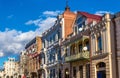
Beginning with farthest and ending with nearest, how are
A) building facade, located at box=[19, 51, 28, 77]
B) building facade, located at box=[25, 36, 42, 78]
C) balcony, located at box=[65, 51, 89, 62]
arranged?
building facade, located at box=[19, 51, 28, 77] < building facade, located at box=[25, 36, 42, 78] < balcony, located at box=[65, 51, 89, 62]

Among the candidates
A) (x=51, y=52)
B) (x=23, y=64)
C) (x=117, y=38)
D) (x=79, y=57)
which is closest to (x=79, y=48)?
(x=79, y=57)

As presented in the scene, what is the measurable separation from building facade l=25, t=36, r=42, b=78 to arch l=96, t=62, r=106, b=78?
24.4 metres

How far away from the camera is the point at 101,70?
3459 centimetres

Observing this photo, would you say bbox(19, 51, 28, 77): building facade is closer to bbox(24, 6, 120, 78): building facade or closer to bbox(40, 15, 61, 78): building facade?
bbox(24, 6, 120, 78): building facade

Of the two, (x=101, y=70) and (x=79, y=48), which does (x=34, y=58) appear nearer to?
(x=79, y=48)

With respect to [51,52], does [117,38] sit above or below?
below

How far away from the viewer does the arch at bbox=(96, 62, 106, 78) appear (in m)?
34.0

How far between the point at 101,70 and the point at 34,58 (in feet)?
98.1

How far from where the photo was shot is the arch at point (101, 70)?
34.0 meters

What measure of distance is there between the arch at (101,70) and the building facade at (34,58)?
80.0 feet

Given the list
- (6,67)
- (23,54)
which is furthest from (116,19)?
(6,67)

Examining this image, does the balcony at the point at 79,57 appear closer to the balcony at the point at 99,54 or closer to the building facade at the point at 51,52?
the balcony at the point at 99,54

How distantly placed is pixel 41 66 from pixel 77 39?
1783cm

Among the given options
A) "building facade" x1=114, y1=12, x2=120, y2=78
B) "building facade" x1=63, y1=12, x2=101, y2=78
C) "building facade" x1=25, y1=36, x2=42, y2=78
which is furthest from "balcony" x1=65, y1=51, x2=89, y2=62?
"building facade" x1=25, y1=36, x2=42, y2=78
